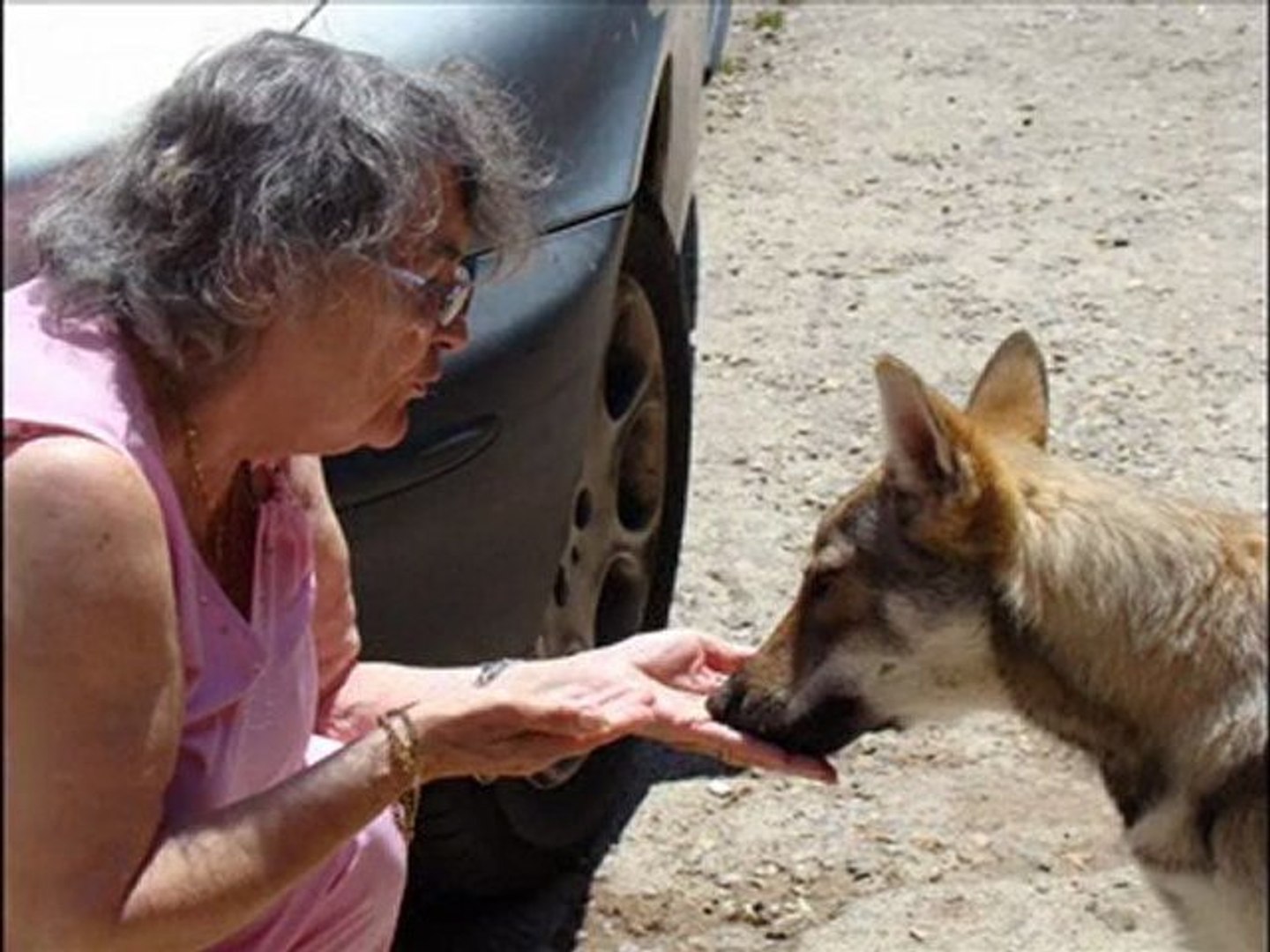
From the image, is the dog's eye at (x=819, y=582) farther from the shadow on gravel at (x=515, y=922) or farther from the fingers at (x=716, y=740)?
the shadow on gravel at (x=515, y=922)

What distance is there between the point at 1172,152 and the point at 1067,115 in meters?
0.42

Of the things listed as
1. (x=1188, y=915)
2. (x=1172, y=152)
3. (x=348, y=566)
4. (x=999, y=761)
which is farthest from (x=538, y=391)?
(x=1172, y=152)

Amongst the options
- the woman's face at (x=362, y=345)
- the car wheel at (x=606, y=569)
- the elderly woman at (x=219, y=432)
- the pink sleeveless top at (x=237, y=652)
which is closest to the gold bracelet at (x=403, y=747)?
the elderly woman at (x=219, y=432)

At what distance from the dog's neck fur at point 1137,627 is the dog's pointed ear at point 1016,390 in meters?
0.26

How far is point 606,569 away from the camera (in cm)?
471

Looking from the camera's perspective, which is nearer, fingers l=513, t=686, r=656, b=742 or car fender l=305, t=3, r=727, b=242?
fingers l=513, t=686, r=656, b=742

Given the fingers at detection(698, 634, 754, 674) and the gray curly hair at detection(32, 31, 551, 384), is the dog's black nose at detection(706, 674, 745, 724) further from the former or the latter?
the gray curly hair at detection(32, 31, 551, 384)

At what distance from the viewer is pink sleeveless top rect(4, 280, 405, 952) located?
3059mm

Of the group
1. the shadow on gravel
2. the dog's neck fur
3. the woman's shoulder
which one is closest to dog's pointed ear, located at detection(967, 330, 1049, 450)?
the dog's neck fur

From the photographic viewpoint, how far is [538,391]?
3.94 meters

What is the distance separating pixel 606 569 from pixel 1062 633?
4.33 ft

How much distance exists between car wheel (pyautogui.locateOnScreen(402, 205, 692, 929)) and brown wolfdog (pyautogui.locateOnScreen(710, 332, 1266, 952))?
0.63m

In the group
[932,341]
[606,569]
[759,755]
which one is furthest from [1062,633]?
[932,341]

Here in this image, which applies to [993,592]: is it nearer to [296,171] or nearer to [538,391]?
[538,391]
